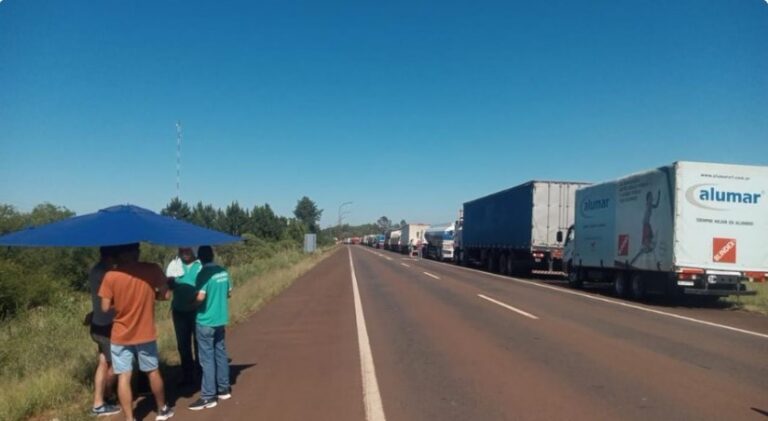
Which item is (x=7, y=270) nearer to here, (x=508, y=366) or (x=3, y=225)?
(x=3, y=225)

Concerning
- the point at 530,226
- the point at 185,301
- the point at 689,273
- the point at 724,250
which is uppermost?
the point at 530,226

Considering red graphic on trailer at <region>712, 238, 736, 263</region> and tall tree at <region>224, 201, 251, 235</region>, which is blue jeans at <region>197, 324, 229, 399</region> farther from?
tall tree at <region>224, 201, 251, 235</region>

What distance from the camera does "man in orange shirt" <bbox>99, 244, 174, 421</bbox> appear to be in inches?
211

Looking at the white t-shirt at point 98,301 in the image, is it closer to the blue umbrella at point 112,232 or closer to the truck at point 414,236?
the blue umbrella at point 112,232

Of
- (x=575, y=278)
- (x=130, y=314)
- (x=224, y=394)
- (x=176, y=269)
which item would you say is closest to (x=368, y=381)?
(x=224, y=394)

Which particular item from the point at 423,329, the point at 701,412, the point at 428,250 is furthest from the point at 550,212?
the point at 428,250

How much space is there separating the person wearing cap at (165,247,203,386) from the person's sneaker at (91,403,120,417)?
3.63 ft

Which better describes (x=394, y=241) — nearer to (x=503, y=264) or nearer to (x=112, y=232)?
(x=503, y=264)

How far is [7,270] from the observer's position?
17.7 meters

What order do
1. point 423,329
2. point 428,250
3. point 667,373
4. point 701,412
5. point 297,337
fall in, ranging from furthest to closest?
point 428,250, point 423,329, point 297,337, point 667,373, point 701,412

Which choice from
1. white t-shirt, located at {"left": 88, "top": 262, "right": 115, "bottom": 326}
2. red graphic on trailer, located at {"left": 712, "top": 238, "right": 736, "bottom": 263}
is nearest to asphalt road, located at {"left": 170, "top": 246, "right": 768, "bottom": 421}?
white t-shirt, located at {"left": 88, "top": 262, "right": 115, "bottom": 326}

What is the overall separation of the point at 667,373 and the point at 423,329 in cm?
457

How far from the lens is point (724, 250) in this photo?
16.0 metres

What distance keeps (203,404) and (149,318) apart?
123 cm
